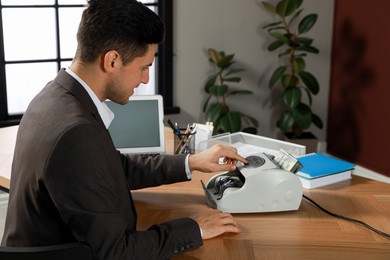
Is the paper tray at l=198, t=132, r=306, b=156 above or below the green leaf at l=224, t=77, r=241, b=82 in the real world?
below

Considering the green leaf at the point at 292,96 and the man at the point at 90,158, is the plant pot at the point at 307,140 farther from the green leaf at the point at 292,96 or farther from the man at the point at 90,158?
the man at the point at 90,158

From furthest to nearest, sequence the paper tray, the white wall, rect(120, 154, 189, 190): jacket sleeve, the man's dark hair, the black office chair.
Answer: the white wall, the paper tray, rect(120, 154, 189, 190): jacket sleeve, the man's dark hair, the black office chair

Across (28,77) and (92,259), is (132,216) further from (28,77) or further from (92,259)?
(28,77)

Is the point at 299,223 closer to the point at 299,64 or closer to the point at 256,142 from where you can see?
the point at 256,142

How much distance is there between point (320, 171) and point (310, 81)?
2322mm

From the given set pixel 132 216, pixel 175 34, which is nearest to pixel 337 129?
pixel 175 34

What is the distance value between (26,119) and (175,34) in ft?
9.33

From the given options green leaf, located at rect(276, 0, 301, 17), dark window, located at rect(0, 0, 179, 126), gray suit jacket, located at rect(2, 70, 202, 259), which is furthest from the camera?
green leaf, located at rect(276, 0, 301, 17)

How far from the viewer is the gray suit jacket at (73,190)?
1.41 m

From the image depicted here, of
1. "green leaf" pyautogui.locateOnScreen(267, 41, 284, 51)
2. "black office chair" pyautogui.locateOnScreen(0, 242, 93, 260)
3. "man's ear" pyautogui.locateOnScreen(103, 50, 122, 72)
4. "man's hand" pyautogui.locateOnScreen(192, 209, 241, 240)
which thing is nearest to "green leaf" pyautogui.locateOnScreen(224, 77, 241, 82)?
"green leaf" pyautogui.locateOnScreen(267, 41, 284, 51)

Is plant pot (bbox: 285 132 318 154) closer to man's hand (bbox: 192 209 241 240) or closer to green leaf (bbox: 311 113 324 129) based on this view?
green leaf (bbox: 311 113 324 129)

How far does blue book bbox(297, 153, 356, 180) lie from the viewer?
2141 mm

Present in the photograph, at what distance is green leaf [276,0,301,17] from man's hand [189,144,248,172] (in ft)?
8.06

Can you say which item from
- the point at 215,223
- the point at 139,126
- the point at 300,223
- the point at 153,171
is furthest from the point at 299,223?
the point at 139,126
